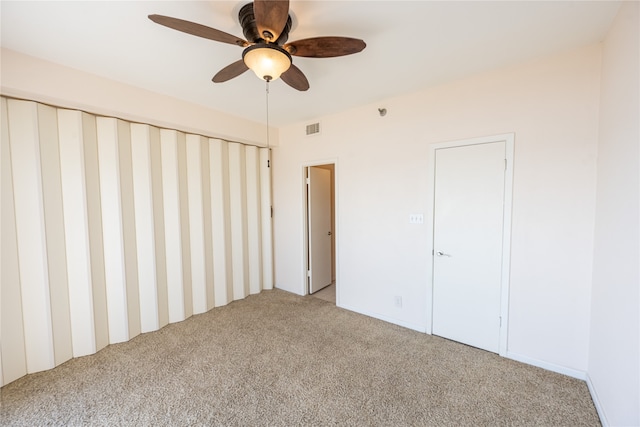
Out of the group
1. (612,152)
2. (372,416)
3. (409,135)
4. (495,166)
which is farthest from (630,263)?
(409,135)

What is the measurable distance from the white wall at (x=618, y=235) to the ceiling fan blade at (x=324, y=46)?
60.1 inches

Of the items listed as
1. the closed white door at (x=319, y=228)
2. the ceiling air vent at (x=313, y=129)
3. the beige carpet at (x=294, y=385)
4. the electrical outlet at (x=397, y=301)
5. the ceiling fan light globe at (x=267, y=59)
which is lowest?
the beige carpet at (x=294, y=385)

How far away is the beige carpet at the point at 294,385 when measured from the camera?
1.77 metres

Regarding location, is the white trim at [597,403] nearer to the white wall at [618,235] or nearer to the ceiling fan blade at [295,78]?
the white wall at [618,235]

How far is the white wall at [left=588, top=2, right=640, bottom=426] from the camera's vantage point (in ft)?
4.49

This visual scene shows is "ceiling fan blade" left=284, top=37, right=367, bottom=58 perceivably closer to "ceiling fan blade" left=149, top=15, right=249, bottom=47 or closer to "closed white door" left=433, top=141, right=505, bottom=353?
"ceiling fan blade" left=149, top=15, right=249, bottom=47

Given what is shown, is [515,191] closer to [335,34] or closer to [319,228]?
[335,34]

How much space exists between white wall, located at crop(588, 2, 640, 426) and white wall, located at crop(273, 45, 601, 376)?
0.44 feet

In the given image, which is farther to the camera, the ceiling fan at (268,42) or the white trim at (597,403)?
the white trim at (597,403)

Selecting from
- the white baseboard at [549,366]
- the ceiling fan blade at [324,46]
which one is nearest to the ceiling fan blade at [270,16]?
the ceiling fan blade at [324,46]

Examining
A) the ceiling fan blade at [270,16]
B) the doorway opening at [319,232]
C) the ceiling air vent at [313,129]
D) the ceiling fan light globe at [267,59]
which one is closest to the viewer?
the ceiling fan blade at [270,16]

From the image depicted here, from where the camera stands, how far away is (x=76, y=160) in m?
2.32

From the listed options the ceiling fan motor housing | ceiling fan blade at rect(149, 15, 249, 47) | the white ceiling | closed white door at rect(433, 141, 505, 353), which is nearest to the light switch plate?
closed white door at rect(433, 141, 505, 353)

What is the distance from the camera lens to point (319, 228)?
424 centimetres
